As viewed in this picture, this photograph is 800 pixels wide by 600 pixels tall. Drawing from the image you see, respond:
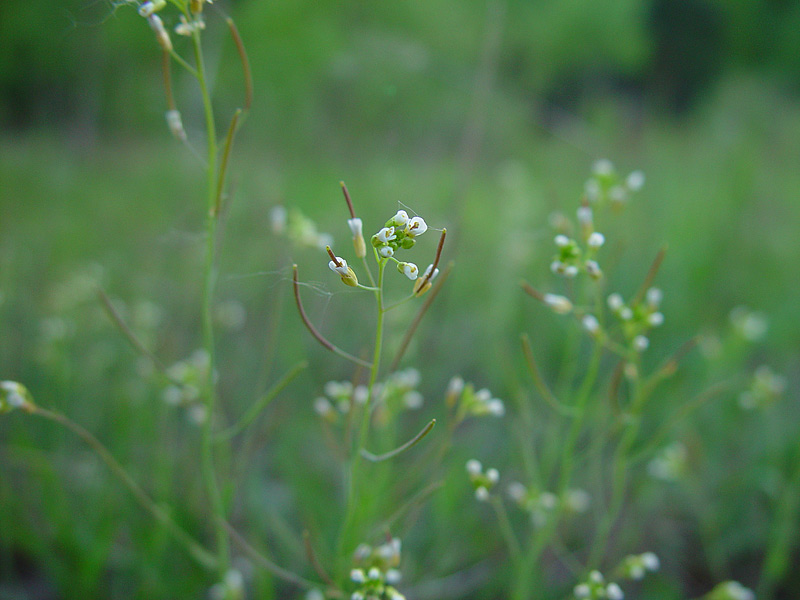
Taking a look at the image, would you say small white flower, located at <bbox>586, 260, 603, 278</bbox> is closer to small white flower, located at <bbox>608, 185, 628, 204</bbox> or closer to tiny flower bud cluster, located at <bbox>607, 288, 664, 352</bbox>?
tiny flower bud cluster, located at <bbox>607, 288, 664, 352</bbox>

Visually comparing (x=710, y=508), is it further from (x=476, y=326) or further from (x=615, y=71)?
(x=615, y=71)

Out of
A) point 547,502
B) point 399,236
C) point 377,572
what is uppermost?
point 399,236

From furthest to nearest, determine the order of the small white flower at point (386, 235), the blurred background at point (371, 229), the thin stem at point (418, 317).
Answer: the blurred background at point (371, 229) < the thin stem at point (418, 317) < the small white flower at point (386, 235)

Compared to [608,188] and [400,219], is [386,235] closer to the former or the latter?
[400,219]

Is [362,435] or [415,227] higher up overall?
[415,227]

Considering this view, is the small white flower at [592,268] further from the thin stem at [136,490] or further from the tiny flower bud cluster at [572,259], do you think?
the thin stem at [136,490]

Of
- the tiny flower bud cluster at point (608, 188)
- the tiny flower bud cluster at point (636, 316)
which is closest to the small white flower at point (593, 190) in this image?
Result: the tiny flower bud cluster at point (608, 188)

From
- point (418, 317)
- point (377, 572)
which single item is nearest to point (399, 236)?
point (418, 317)

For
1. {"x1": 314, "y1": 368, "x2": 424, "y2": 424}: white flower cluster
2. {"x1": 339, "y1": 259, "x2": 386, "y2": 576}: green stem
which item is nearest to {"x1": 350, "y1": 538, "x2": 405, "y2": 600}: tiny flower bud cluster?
{"x1": 339, "y1": 259, "x2": 386, "y2": 576}: green stem
